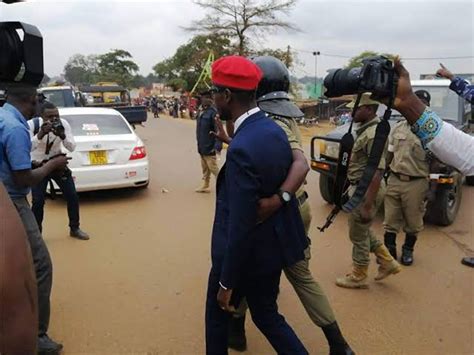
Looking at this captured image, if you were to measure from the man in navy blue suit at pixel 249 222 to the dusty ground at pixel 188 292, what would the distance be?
69 cm

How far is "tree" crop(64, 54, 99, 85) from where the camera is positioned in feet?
263

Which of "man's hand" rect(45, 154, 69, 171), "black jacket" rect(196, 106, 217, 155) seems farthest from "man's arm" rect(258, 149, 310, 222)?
"black jacket" rect(196, 106, 217, 155)

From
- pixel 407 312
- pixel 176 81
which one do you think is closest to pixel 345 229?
pixel 407 312

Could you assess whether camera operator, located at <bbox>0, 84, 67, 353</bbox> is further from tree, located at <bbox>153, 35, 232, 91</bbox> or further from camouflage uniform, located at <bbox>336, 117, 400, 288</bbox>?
tree, located at <bbox>153, 35, 232, 91</bbox>

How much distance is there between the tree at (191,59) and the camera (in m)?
28.9

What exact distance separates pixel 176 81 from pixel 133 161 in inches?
1638

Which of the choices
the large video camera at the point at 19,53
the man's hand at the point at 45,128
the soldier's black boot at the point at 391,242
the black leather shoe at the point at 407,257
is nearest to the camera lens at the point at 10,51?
the large video camera at the point at 19,53

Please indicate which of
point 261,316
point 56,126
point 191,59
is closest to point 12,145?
point 261,316

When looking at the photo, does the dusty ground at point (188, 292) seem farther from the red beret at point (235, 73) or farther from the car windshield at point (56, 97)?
the car windshield at point (56, 97)

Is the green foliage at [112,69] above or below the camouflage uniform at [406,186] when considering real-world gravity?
above

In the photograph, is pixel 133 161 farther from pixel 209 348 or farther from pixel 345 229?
pixel 209 348

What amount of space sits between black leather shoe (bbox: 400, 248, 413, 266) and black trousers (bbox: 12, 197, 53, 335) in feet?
10.5

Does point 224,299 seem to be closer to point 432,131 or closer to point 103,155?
point 432,131

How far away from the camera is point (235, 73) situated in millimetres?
2086
